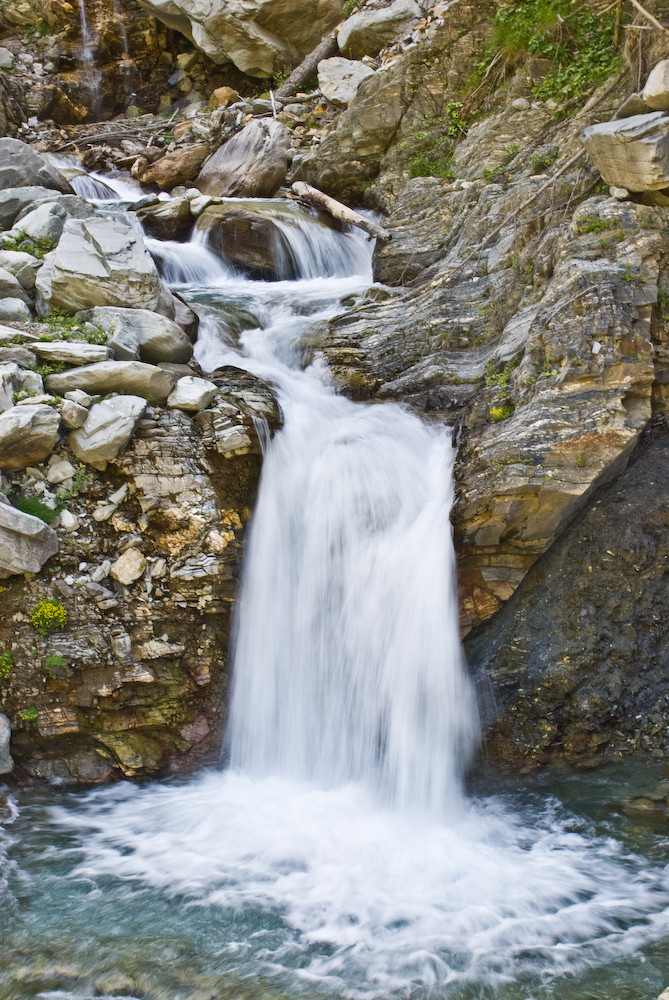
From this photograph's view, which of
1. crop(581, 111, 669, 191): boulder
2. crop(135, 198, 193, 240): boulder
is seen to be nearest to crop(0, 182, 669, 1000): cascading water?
crop(581, 111, 669, 191): boulder

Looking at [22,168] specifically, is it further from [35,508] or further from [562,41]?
[562,41]

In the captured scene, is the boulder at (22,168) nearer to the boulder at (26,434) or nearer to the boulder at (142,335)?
the boulder at (142,335)

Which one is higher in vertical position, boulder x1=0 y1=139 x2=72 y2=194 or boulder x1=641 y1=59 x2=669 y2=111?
boulder x1=0 y1=139 x2=72 y2=194

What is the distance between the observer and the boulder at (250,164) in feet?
37.7

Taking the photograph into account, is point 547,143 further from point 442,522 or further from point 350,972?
point 350,972

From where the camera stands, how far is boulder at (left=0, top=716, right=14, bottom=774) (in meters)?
4.52

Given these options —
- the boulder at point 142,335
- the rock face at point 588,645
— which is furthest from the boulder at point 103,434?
the rock face at point 588,645

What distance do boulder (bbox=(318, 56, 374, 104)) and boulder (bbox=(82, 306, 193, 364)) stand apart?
918 cm

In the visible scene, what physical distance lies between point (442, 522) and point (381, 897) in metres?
2.58

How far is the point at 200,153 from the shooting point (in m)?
12.8

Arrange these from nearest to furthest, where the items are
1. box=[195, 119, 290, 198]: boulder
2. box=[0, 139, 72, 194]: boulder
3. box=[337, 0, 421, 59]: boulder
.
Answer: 1. box=[0, 139, 72, 194]: boulder
2. box=[195, 119, 290, 198]: boulder
3. box=[337, 0, 421, 59]: boulder

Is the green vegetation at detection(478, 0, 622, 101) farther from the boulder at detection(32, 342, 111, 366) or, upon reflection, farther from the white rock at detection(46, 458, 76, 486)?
the white rock at detection(46, 458, 76, 486)

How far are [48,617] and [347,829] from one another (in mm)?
2508

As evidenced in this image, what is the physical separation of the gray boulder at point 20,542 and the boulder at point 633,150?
5519mm
